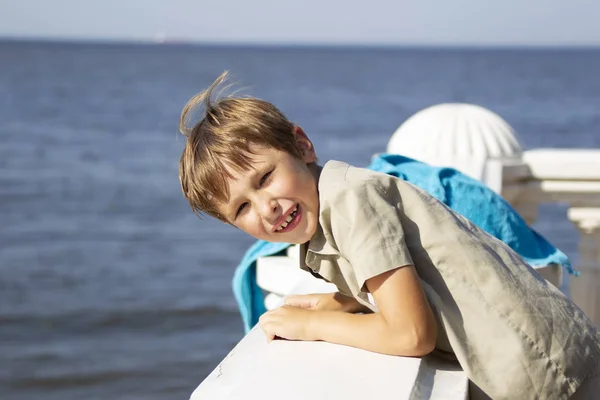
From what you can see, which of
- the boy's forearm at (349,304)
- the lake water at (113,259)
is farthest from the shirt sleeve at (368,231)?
the lake water at (113,259)

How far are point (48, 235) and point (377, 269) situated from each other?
36.6 ft

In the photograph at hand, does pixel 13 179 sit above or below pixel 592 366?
below

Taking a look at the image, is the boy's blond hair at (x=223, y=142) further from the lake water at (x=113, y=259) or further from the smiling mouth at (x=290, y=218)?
the lake water at (x=113, y=259)

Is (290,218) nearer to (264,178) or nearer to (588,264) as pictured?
(264,178)

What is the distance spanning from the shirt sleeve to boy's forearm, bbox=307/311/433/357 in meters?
0.09

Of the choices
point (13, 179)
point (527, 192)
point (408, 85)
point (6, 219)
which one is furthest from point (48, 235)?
point (408, 85)

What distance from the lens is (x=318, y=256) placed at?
Result: 7.52 feet

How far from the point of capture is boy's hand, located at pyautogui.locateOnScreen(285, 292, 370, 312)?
2.49 meters

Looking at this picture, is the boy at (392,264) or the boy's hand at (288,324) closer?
the boy at (392,264)

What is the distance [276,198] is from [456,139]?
2048mm

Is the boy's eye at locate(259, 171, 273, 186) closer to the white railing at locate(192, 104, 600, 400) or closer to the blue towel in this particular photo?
the white railing at locate(192, 104, 600, 400)

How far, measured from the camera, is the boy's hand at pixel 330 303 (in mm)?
2488

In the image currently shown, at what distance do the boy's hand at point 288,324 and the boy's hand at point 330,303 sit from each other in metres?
0.21

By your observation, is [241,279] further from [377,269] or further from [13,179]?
[13,179]
